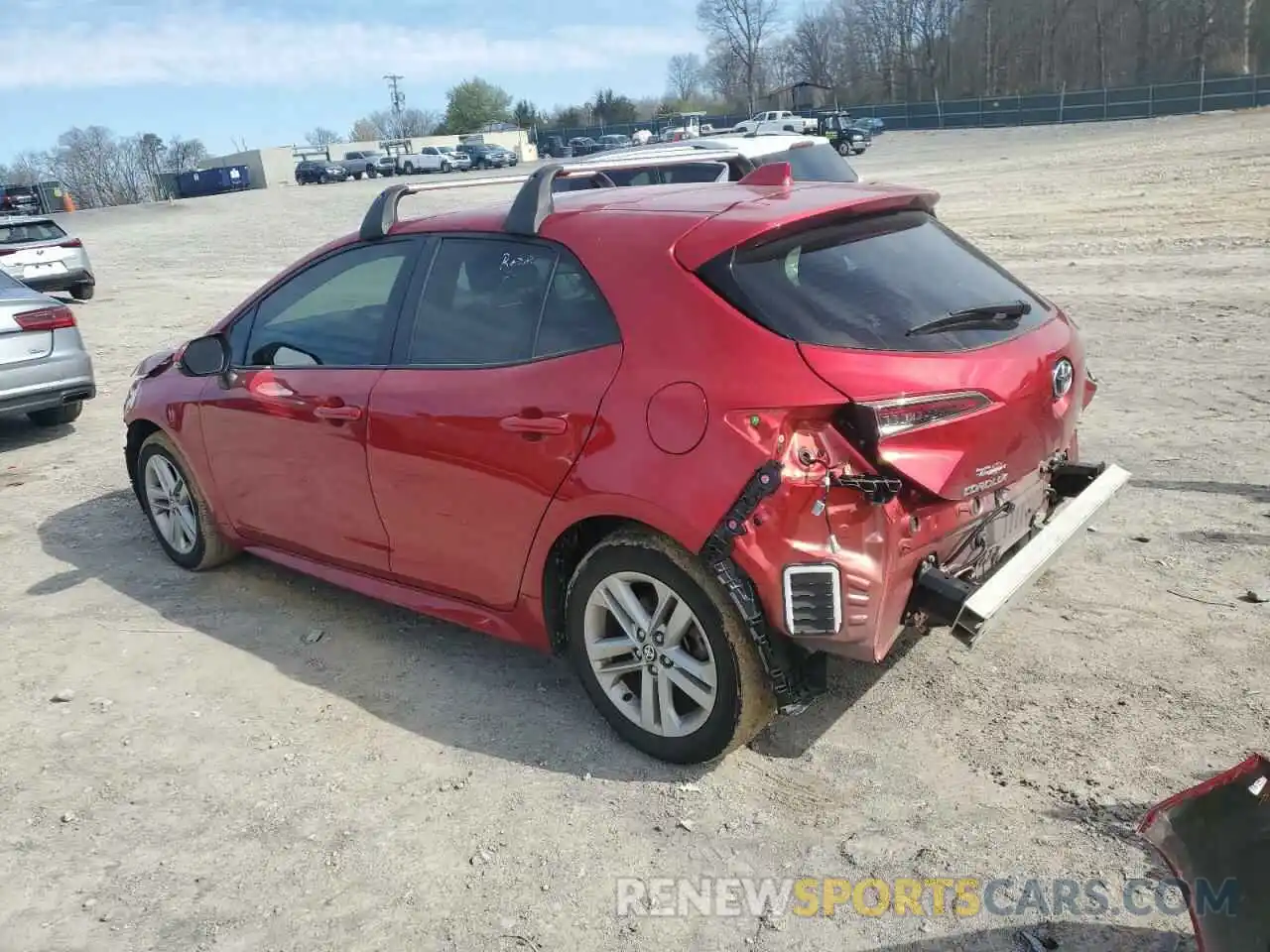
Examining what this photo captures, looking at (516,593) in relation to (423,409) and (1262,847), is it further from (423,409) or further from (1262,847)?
(1262,847)

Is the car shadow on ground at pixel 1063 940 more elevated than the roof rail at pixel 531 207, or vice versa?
the roof rail at pixel 531 207

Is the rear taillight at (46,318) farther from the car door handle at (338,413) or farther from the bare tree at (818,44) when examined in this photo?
the bare tree at (818,44)

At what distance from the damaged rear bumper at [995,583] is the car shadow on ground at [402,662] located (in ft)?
2.45

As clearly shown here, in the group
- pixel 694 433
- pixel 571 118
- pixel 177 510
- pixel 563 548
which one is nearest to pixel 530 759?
pixel 563 548

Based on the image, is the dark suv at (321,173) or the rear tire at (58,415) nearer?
the rear tire at (58,415)

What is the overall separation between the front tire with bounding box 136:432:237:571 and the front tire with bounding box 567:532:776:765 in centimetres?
251

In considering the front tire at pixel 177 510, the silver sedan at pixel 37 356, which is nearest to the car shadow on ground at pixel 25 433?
the silver sedan at pixel 37 356

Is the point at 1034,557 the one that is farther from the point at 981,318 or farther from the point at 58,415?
the point at 58,415

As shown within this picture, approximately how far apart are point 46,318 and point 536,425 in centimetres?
627

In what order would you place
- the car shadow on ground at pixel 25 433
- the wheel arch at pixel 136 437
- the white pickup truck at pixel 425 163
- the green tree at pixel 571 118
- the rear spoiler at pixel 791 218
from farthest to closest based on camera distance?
the green tree at pixel 571 118, the white pickup truck at pixel 425 163, the car shadow on ground at pixel 25 433, the wheel arch at pixel 136 437, the rear spoiler at pixel 791 218

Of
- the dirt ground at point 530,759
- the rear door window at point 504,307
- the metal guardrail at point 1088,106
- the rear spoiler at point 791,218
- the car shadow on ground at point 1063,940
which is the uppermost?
the metal guardrail at point 1088,106

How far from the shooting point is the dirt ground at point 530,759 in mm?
2885

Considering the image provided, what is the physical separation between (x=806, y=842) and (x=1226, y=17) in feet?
319

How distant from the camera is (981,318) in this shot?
3398 mm
